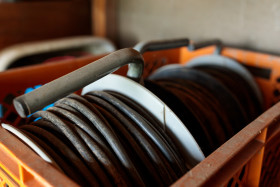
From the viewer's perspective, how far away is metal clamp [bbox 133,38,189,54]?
1.05 m

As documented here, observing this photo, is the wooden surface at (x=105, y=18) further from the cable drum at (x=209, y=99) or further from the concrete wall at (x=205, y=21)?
the cable drum at (x=209, y=99)

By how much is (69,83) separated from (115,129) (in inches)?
8.0

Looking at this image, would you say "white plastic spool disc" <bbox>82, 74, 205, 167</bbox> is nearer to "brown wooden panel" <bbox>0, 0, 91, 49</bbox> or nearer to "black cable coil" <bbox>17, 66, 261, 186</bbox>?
"black cable coil" <bbox>17, 66, 261, 186</bbox>

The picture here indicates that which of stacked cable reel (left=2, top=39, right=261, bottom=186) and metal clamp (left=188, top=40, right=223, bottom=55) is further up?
metal clamp (left=188, top=40, right=223, bottom=55)

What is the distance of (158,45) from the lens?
3.65ft

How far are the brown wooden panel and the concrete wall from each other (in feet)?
1.10

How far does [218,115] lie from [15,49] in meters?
1.30

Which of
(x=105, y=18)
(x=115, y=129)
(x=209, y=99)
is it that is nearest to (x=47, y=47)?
(x=105, y=18)

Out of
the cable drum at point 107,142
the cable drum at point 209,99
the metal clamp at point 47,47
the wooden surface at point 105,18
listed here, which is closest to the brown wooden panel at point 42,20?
the wooden surface at point 105,18

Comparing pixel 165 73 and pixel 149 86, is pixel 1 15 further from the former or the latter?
pixel 149 86

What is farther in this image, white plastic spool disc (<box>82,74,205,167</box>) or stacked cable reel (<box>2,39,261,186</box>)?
white plastic spool disc (<box>82,74,205,167</box>)

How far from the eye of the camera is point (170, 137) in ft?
2.72

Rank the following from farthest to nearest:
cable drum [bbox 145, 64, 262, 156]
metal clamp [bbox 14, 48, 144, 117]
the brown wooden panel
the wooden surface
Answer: the wooden surface, the brown wooden panel, cable drum [bbox 145, 64, 262, 156], metal clamp [bbox 14, 48, 144, 117]

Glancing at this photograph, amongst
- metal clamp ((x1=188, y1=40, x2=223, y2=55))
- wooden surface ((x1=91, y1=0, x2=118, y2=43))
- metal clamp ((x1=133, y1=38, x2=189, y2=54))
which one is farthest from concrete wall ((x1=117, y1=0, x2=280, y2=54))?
metal clamp ((x1=133, y1=38, x2=189, y2=54))
